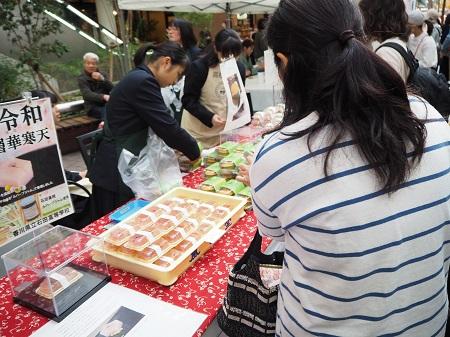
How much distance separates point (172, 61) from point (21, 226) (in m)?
1.32

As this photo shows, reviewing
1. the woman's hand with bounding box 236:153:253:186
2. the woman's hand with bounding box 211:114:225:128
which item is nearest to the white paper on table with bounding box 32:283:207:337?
the woman's hand with bounding box 236:153:253:186

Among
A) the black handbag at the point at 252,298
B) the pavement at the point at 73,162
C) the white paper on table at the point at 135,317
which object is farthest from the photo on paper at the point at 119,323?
the pavement at the point at 73,162

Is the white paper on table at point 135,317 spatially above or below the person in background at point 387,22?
below

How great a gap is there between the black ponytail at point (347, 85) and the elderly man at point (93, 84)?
5696 mm

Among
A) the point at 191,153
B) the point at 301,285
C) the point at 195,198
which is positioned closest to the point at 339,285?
the point at 301,285

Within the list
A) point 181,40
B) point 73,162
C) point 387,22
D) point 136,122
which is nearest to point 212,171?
point 136,122

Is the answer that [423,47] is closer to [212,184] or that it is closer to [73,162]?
[212,184]

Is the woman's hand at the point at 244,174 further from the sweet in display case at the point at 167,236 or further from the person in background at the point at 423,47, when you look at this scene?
the person in background at the point at 423,47

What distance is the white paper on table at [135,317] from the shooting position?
3.78 feet

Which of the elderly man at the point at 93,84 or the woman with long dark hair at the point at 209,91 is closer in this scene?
the woman with long dark hair at the point at 209,91

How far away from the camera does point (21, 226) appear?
4.13 feet

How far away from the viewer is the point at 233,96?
2426mm

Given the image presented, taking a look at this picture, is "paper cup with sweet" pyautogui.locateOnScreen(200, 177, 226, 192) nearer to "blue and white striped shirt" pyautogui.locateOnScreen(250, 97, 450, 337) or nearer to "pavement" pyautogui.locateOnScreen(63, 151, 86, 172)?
"blue and white striped shirt" pyautogui.locateOnScreen(250, 97, 450, 337)

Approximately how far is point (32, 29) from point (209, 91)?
4.90m
